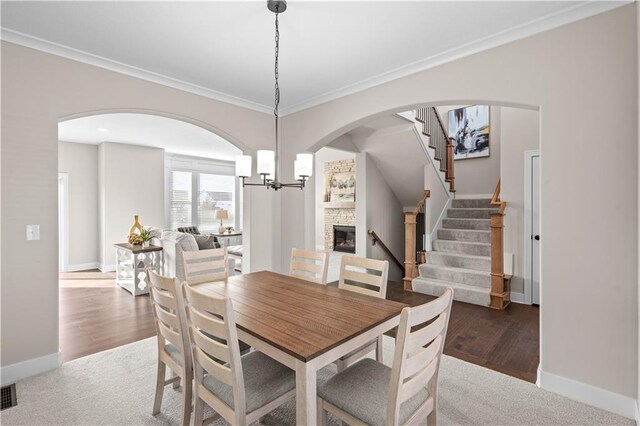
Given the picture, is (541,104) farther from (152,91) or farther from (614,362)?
(152,91)

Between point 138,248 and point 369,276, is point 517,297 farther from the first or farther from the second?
point 138,248

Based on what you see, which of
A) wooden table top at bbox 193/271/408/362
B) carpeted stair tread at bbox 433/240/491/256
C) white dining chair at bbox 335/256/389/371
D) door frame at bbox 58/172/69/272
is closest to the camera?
wooden table top at bbox 193/271/408/362

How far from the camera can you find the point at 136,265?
16.1 ft

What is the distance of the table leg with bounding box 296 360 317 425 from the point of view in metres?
1.32

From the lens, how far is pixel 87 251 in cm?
675

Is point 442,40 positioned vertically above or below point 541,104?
above

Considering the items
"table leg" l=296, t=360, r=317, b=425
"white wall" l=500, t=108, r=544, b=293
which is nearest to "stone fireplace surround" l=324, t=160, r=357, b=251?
"white wall" l=500, t=108, r=544, b=293

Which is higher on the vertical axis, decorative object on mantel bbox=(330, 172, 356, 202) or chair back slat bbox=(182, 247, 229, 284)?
decorative object on mantel bbox=(330, 172, 356, 202)

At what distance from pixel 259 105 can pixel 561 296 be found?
12.0ft

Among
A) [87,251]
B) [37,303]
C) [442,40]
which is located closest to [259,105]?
[442,40]

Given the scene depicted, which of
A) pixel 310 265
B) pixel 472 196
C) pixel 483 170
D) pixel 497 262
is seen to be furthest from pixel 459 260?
pixel 310 265

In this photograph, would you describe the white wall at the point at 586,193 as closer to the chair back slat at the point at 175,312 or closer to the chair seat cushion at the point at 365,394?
the chair seat cushion at the point at 365,394

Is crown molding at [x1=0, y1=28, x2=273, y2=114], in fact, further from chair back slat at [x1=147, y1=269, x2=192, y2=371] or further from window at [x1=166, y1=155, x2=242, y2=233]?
window at [x1=166, y1=155, x2=242, y2=233]

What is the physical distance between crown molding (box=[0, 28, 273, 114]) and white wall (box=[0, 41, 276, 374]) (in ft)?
0.16
